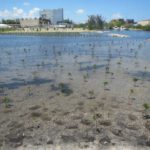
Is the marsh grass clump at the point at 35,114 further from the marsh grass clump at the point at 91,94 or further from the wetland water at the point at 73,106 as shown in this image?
the marsh grass clump at the point at 91,94

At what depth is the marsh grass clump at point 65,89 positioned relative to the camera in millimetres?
18719

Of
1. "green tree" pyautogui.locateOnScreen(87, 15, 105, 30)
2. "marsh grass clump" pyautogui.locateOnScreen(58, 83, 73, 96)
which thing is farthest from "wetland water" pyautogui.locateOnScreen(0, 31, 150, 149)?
"green tree" pyautogui.locateOnScreen(87, 15, 105, 30)

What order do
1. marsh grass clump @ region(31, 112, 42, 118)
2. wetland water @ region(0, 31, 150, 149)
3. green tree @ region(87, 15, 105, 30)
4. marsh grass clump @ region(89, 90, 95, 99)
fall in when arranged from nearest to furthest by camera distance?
1. wetland water @ region(0, 31, 150, 149)
2. marsh grass clump @ region(31, 112, 42, 118)
3. marsh grass clump @ region(89, 90, 95, 99)
4. green tree @ region(87, 15, 105, 30)

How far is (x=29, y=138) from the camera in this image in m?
11.8

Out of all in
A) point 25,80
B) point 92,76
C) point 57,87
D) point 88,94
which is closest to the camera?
point 88,94

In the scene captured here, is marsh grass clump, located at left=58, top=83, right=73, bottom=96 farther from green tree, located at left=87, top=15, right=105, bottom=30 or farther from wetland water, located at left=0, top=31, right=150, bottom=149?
green tree, located at left=87, top=15, right=105, bottom=30

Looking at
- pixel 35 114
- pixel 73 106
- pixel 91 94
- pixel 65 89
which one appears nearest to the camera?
pixel 35 114

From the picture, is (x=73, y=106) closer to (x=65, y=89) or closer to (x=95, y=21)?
(x=65, y=89)

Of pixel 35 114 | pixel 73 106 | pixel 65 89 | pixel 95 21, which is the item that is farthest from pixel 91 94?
pixel 95 21

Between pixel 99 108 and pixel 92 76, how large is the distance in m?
9.05

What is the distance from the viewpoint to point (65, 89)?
776 inches

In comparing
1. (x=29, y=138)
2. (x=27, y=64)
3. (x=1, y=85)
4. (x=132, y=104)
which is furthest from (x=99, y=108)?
(x=27, y=64)

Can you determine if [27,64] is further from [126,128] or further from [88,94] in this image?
[126,128]

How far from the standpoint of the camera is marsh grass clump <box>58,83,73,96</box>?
61.4ft
